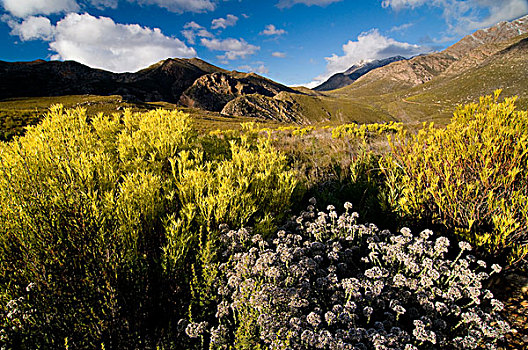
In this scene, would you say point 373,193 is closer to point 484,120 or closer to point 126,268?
point 484,120

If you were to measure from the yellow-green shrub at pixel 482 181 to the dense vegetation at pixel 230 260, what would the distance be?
3 cm

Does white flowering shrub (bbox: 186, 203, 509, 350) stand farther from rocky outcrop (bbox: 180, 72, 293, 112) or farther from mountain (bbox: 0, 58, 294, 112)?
rocky outcrop (bbox: 180, 72, 293, 112)

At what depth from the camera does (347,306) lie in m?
1.68

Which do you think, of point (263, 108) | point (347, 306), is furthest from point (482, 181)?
point (263, 108)

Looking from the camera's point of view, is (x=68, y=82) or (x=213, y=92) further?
(x=213, y=92)

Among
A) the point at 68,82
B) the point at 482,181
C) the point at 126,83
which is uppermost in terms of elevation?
the point at 126,83

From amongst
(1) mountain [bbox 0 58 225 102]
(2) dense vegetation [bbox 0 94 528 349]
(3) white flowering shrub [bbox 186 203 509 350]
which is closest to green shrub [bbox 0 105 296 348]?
(2) dense vegetation [bbox 0 94 528 349]

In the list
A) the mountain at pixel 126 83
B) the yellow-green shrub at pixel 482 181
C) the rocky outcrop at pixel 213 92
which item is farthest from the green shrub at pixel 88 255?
the rocky outcrop at pixel 213 92

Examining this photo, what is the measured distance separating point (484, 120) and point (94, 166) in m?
5.01

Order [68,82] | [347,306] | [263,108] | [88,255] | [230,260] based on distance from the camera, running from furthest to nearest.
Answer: [263,108]
[68,82]
[230,260]
[88,255]
[347,306]

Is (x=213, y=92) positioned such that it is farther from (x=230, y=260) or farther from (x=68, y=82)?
(x=230, y=260)

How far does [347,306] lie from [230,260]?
3.70 ft

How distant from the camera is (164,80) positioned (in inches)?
7175

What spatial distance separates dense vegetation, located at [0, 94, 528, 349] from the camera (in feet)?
5.80
